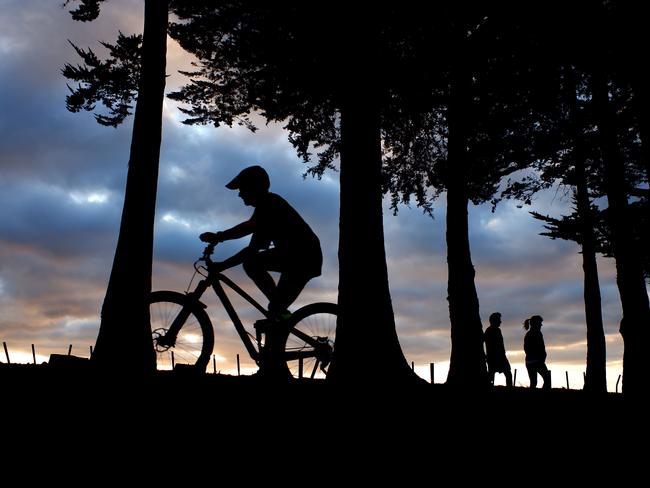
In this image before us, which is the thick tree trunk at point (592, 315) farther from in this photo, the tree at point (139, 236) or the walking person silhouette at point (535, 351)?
the tree at point (139, 236)

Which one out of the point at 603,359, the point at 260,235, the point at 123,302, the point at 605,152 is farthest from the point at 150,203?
the point at 603,359

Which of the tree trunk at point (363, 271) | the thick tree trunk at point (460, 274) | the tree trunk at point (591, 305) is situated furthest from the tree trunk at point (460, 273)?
the tree trunk at point (363, 271)

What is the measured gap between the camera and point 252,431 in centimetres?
561

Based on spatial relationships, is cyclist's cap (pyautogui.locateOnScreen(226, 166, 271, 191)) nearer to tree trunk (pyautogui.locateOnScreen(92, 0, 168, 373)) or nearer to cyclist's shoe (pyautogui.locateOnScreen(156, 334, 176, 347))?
tree trunk (pyautogui.locateOnScreen(92, 0, 168, 373))

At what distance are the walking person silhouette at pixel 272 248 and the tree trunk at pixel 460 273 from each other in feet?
20.0

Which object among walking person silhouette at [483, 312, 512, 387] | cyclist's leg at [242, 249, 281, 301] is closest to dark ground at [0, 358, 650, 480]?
cyclist's leg at [242, 249, 281, 301]

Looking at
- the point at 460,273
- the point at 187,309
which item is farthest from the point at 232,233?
the point at 460,273

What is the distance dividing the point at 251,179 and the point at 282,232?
76 centimetres

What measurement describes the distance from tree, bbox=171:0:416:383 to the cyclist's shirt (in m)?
0.63

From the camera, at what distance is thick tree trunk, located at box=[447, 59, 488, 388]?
13.7 meters

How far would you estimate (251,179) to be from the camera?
8.22 meters

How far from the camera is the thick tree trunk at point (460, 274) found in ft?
45.1

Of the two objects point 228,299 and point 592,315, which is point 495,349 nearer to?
point 592,315

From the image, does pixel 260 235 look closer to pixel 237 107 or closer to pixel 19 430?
pixel 19 430
